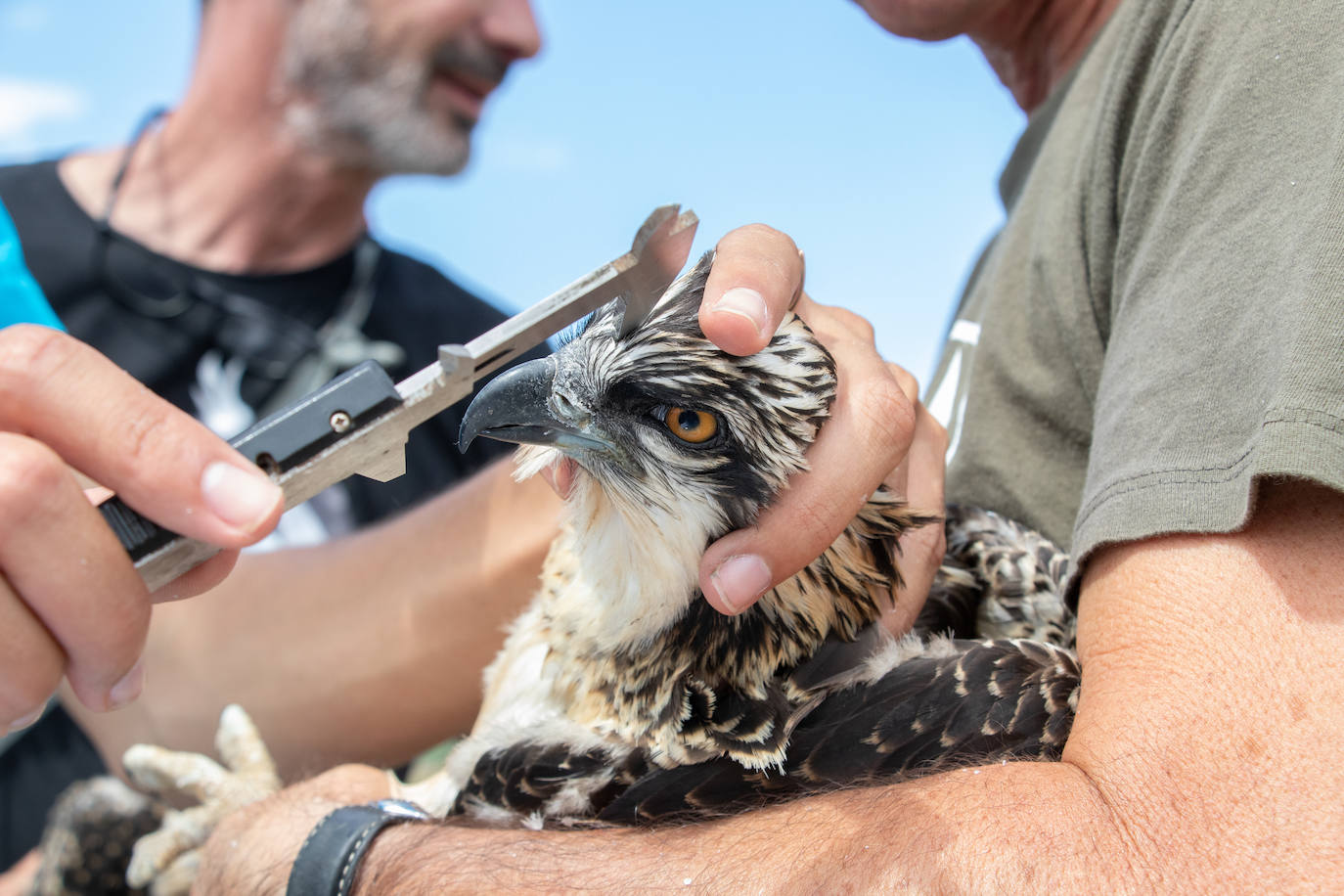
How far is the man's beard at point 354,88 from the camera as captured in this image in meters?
5.95

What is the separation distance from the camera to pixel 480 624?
11.5 feet

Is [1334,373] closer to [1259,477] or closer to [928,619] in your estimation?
[1259,477]

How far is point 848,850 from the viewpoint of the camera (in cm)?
153

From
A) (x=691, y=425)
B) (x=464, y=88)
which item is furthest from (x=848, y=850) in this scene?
(x=464, y=88)

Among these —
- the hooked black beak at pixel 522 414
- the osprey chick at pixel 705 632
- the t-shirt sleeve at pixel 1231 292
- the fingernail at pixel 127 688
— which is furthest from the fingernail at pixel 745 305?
the fingernail at pixel 127 688

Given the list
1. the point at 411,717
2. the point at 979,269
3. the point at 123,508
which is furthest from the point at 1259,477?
the point at 411,717

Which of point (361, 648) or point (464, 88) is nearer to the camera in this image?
point (361, 648)

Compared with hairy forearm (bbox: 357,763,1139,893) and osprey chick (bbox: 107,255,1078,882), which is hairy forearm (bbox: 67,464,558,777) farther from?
hairy forearm (bbox: 357,763,1139,893)

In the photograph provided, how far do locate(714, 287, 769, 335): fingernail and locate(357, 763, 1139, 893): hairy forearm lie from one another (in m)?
0.93

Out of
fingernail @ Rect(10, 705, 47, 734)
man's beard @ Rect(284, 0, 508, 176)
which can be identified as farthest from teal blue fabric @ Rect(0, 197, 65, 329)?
man's beard @ Rect(284, 0, 508, 176)

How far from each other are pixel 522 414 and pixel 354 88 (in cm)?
510

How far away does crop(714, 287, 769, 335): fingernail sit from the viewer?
157 centimetres

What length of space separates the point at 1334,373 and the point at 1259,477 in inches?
7.5

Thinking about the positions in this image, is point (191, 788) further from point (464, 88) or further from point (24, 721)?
point (464, 88)
